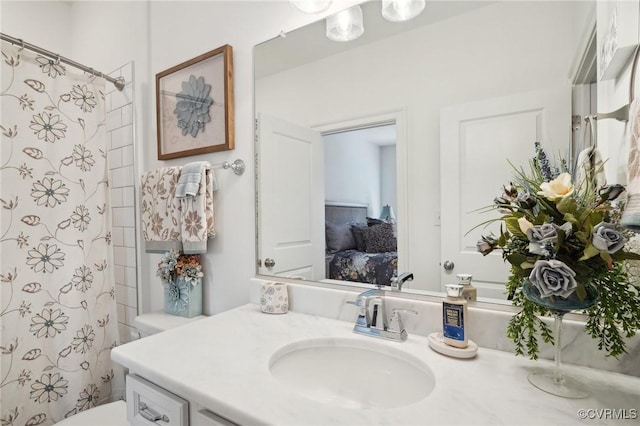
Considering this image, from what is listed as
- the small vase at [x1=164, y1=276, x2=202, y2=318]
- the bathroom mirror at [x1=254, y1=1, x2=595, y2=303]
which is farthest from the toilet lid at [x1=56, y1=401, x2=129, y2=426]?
the bathroom mirror at [x1=254, y1=1, x2=595, y2=303]

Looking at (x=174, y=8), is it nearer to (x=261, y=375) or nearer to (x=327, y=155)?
(x=327, y=155)

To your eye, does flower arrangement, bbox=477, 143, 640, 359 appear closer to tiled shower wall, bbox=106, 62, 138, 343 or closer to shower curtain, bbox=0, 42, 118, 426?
shower curtain, bbox=0, 42, 118, 426

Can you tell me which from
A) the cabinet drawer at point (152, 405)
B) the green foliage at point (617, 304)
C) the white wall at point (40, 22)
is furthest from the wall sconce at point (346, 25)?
the white wall at point (40, 22)

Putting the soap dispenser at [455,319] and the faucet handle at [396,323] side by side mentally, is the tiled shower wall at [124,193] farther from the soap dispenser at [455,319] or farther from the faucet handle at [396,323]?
the soap dispenser at [455,319]

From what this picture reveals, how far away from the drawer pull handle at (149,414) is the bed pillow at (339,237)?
2.29 ft

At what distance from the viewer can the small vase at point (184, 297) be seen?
57.2 inches

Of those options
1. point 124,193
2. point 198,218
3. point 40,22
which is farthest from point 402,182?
point 40,22

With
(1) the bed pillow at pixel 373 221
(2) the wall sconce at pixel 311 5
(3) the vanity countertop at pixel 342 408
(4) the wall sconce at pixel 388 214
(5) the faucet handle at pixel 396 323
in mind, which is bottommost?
(3) the vanity countertop at pixel 342 408

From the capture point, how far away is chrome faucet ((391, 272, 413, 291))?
0.99m

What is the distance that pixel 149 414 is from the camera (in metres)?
0.81

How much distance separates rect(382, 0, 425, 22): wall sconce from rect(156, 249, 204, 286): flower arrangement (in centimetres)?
125

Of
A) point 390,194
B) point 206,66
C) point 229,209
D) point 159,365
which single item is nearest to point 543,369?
point 390,194

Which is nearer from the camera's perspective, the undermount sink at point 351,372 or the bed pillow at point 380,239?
the undermount sink at point 351,372

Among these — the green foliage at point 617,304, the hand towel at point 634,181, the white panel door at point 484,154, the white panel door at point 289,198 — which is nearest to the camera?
the hand towel at point 634,181
